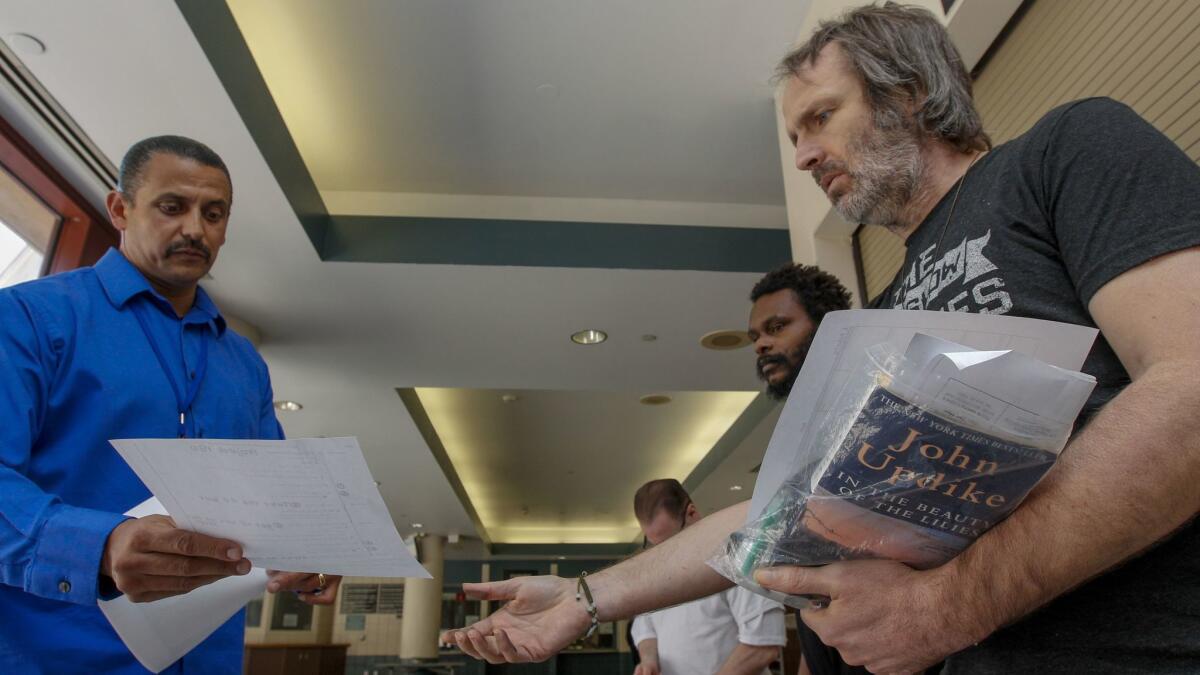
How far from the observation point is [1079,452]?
605mm

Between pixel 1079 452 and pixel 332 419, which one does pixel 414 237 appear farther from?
pixel 1079 452

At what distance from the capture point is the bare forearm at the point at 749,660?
2.41 metres

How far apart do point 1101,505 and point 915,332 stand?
192 millimetres

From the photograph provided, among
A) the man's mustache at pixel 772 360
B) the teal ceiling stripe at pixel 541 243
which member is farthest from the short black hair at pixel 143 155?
the teal ceiling stripe at pixel 541 243

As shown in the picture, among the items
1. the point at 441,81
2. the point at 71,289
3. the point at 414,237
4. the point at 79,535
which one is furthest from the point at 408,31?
the point at 79,535

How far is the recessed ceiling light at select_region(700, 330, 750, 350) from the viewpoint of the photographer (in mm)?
4582

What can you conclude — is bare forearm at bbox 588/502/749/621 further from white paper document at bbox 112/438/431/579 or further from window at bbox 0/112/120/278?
window at bbox 0/112/120/278

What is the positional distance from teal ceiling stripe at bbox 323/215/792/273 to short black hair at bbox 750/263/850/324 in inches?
52.8

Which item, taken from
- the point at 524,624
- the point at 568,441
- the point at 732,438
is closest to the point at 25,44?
the point at 524,624

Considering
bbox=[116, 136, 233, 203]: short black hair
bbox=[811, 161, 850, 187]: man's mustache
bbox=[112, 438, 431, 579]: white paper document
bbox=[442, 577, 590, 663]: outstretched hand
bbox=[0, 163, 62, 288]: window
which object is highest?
bbox=[0, 163, 62, 288]: window

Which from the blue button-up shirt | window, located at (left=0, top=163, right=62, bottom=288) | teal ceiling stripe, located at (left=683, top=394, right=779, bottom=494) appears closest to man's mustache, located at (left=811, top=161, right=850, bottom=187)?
the blue button-up shirt

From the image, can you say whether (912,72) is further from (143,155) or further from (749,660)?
(749,660)

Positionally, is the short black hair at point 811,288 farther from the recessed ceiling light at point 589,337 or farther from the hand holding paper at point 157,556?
the recessed ceiling light at point 589,337

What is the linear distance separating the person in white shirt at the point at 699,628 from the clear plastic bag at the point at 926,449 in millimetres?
1723
